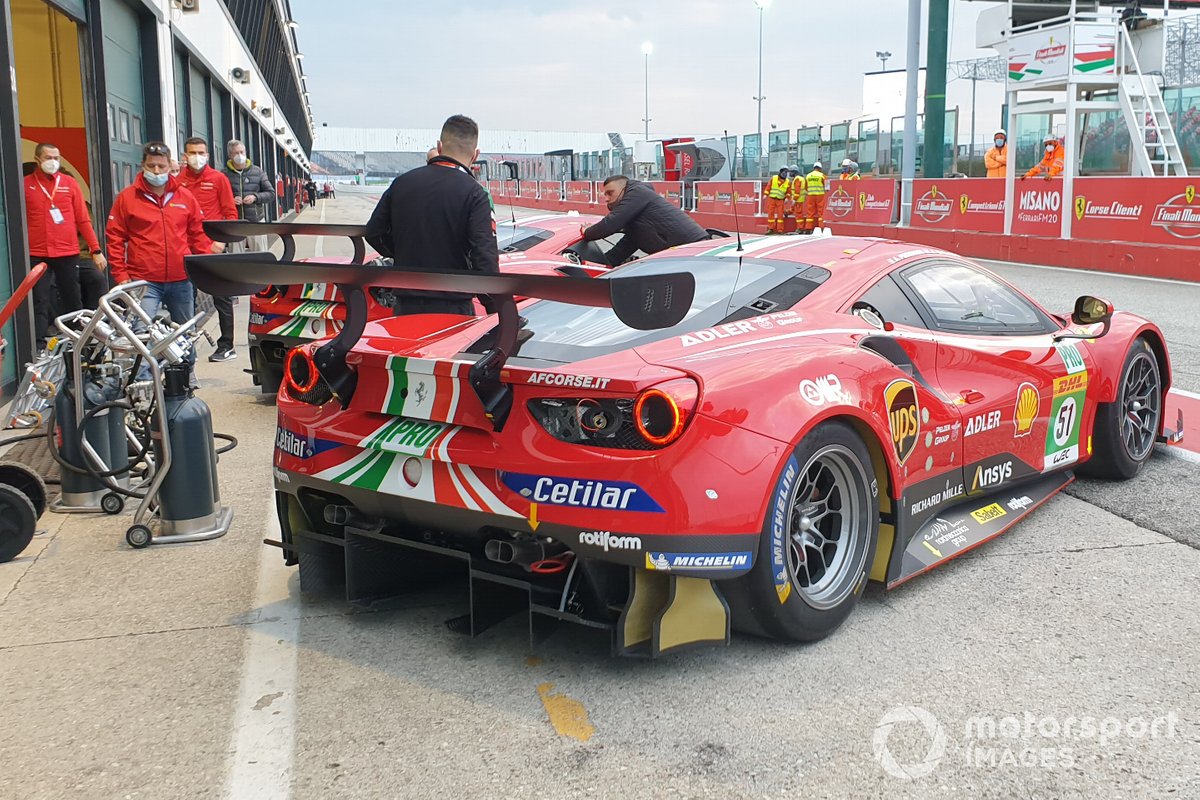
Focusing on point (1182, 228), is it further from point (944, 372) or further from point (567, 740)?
point (567, 740)

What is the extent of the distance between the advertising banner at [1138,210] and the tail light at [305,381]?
1522 centimetres

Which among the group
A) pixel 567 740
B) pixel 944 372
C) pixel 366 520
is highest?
pixel 944 372

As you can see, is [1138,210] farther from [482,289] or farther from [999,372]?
[482,289]

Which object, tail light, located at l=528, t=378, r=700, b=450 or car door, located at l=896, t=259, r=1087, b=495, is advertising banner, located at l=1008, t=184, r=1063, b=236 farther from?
tail light, located at l=528, t=378, r=700, b=450

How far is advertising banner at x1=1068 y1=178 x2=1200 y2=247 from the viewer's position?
1609 centimetres

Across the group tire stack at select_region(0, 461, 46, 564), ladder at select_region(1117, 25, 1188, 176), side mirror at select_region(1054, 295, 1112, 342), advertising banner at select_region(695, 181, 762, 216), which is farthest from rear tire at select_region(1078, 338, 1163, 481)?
advertising banner at select_region(695, 181, 762, 216)

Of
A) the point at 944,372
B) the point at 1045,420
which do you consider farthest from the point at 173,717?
the point at 1045,420

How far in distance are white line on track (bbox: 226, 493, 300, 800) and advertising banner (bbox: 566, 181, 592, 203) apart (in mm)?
41251

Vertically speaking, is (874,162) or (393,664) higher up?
(874,162)

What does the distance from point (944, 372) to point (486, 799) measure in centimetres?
259

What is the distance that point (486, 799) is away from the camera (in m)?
2.79

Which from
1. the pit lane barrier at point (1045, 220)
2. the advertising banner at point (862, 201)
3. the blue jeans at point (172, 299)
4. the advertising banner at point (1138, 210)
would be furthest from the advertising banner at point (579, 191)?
the blue jeans at point (172, 299)

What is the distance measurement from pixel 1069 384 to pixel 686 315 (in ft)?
7.45

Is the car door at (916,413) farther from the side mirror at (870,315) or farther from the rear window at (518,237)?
the rear window at (518,237)
